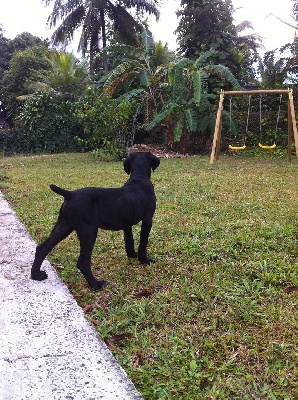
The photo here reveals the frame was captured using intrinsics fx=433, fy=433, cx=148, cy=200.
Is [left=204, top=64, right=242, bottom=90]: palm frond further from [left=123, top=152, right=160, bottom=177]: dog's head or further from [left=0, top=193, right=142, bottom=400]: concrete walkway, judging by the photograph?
[left=0, top=193, right=142, bottom=400]: concrete walkway

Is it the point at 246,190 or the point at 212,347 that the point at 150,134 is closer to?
the point at 246,190

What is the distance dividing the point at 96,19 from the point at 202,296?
20.1 metres

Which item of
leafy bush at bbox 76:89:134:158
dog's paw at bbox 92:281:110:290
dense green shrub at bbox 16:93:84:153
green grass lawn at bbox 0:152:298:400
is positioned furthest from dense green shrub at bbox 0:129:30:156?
dog's paw at bbox 92:281:110:290

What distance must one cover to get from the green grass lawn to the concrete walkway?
144 millimetres

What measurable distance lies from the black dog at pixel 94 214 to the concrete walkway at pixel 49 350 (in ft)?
0.83

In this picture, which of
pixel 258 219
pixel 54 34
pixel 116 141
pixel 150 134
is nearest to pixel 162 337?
pixel 258 219

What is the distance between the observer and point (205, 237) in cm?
448

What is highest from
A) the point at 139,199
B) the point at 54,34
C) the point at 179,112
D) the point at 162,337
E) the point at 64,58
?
the point at 54,34

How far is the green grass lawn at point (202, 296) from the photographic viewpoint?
2.23 m

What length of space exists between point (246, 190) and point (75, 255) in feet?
12.7

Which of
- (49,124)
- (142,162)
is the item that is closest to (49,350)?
(142,162)

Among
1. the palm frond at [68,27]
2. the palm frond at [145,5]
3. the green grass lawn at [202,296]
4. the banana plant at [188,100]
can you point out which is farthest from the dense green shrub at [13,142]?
the green grass lawn at [202,296]

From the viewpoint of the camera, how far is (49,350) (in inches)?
93.2

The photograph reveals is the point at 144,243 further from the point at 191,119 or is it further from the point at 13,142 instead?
the point at 13,142
